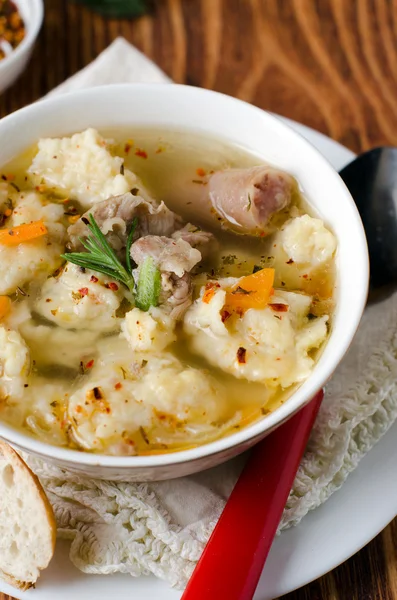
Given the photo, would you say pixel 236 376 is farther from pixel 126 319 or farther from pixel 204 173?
pixel 204 173

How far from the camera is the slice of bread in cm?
192

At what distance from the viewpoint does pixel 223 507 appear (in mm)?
2059

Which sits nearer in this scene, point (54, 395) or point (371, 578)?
point (54, 395)

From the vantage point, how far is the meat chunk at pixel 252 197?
2.31 m

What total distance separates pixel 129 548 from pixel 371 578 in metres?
0.79

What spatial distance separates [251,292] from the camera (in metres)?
2.06

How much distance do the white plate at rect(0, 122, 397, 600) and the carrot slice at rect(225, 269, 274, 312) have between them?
2.05 feet

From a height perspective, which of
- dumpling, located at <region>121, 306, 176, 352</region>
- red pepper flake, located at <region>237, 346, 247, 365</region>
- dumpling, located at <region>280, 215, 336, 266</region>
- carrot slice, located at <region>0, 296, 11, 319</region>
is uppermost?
dumpling, located at <region>280, 215, 336, 266</region>

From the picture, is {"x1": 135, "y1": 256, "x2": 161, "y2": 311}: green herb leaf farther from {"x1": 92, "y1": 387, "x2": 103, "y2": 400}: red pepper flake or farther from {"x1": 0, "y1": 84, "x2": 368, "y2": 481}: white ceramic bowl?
{"x1": 0, "y1": 84, "x2": 368, "y2": 481}: white ceramic bowl

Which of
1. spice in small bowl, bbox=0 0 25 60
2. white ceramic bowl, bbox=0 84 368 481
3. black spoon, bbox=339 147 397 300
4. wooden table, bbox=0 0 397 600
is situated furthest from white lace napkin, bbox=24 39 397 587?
spice in small bowl, bbox=0 0 25 60

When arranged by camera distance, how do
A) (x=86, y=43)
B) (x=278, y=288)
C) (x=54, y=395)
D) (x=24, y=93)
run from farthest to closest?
(x=86, y=43) < (x=24, y=93) < (x=278, y=288) < (x=54, y=395)

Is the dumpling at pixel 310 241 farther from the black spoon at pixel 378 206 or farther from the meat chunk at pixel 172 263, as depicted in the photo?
the black spoon at pixel 378 206

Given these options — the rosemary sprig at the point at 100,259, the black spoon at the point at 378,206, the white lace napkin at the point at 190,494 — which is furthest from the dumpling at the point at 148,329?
the black spoon at the point at 378,206

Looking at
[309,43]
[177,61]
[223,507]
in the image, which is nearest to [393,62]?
[309,43]
